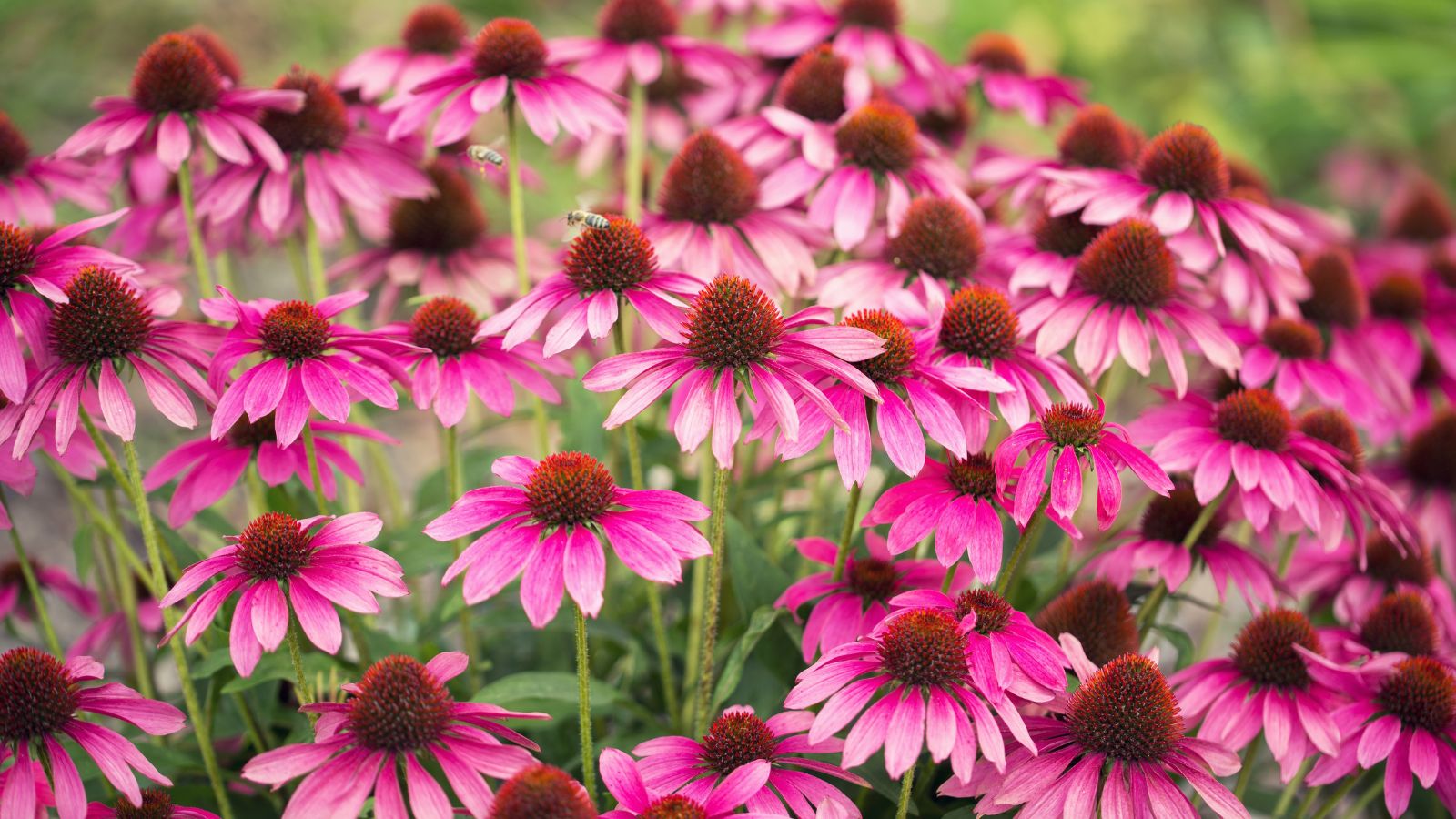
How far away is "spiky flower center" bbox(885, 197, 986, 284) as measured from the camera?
5.05 ft

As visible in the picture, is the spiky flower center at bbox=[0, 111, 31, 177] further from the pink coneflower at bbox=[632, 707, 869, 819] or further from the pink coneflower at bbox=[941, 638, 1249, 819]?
the pink coneflower at bbox=[941, 638, 1249, 819]

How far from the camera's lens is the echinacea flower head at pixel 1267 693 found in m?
1.30

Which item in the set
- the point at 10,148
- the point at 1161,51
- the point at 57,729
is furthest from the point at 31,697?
the point at 1161,51

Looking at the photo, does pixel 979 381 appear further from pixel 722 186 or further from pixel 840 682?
pixel 722 186

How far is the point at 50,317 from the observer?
125 cm

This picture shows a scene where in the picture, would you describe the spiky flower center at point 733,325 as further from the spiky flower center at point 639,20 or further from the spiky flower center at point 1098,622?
the spiky flower center at point 639,20

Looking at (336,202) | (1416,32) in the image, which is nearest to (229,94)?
(336,202)

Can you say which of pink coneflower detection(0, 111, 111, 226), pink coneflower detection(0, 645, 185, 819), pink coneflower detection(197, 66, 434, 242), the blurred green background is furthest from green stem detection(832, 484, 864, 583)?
the blurred green background

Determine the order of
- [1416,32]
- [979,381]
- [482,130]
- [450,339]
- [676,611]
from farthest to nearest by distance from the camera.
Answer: [1416,32], [482,130], [676,611], [450,339], [979,381]

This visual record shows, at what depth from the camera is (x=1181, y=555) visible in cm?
147

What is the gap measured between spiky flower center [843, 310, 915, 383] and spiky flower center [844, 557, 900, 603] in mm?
231

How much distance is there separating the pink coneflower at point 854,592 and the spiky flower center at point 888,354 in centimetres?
21

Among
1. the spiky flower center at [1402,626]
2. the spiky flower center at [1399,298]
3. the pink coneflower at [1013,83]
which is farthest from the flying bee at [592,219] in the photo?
the spiky flower center at [1399,298]

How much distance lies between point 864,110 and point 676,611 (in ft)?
3.27
